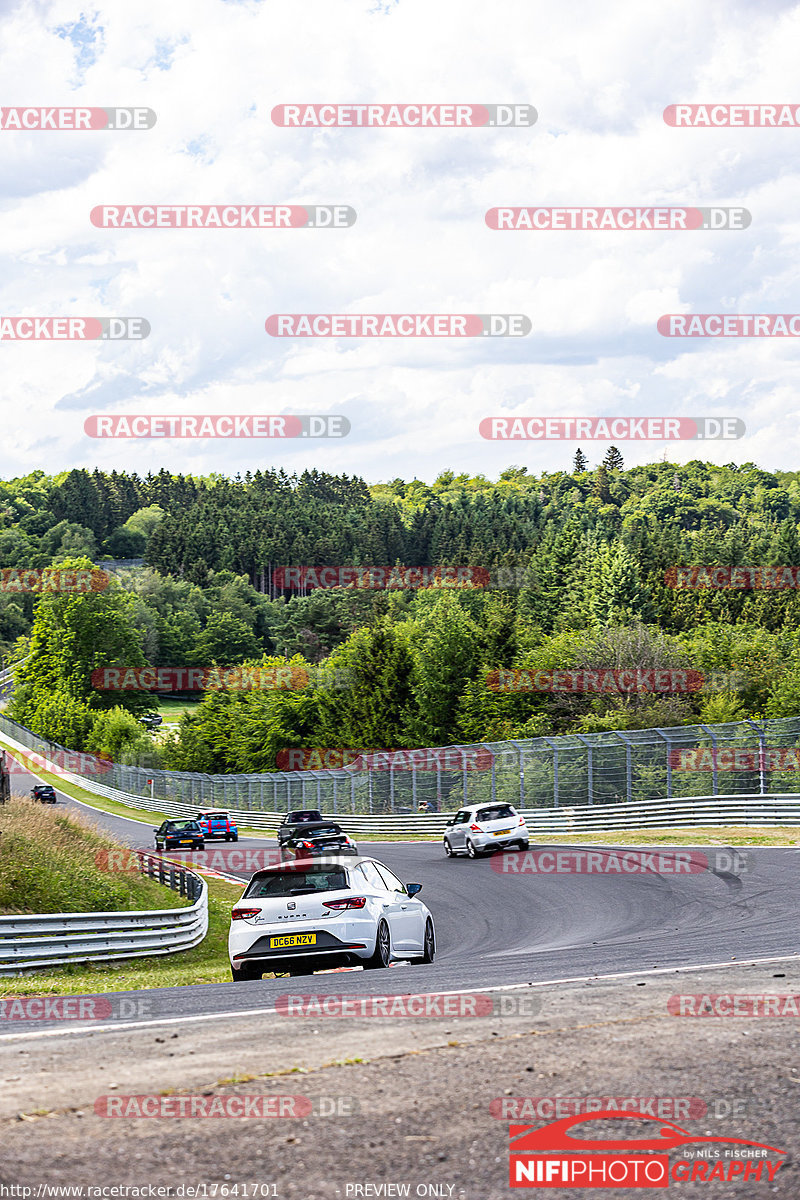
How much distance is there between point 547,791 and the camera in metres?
35.6

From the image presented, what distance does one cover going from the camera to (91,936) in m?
15.1

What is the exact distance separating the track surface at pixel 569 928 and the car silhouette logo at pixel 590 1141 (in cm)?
382

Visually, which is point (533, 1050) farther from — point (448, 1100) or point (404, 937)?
point (404, 937)

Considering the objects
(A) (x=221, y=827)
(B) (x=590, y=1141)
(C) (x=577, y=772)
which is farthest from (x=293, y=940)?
(A) (x=221, y=827)

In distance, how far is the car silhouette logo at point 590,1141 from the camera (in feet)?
16.0

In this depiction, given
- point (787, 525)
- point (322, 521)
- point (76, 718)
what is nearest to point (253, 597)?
point (322, 521)

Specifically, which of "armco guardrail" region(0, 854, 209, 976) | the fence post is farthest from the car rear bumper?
the fence post

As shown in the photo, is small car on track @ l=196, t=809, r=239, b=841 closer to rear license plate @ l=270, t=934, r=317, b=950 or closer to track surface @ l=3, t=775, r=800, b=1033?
track surface @ l=3, t=775, r=800, b=1033

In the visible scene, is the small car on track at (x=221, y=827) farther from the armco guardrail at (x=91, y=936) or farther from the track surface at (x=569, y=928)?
the armco guardrail at (x=91, y=936)

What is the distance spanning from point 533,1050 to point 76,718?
12299 cm

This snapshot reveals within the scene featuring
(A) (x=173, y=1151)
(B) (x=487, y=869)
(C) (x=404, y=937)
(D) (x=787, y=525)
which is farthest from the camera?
(D) (x=787, y=525)

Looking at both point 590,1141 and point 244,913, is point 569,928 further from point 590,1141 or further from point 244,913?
point 590,1141

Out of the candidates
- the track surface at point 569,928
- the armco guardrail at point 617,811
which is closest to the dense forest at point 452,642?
the armco guardrail at point 617,811

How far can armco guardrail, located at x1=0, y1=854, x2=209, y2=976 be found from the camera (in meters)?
14.0
